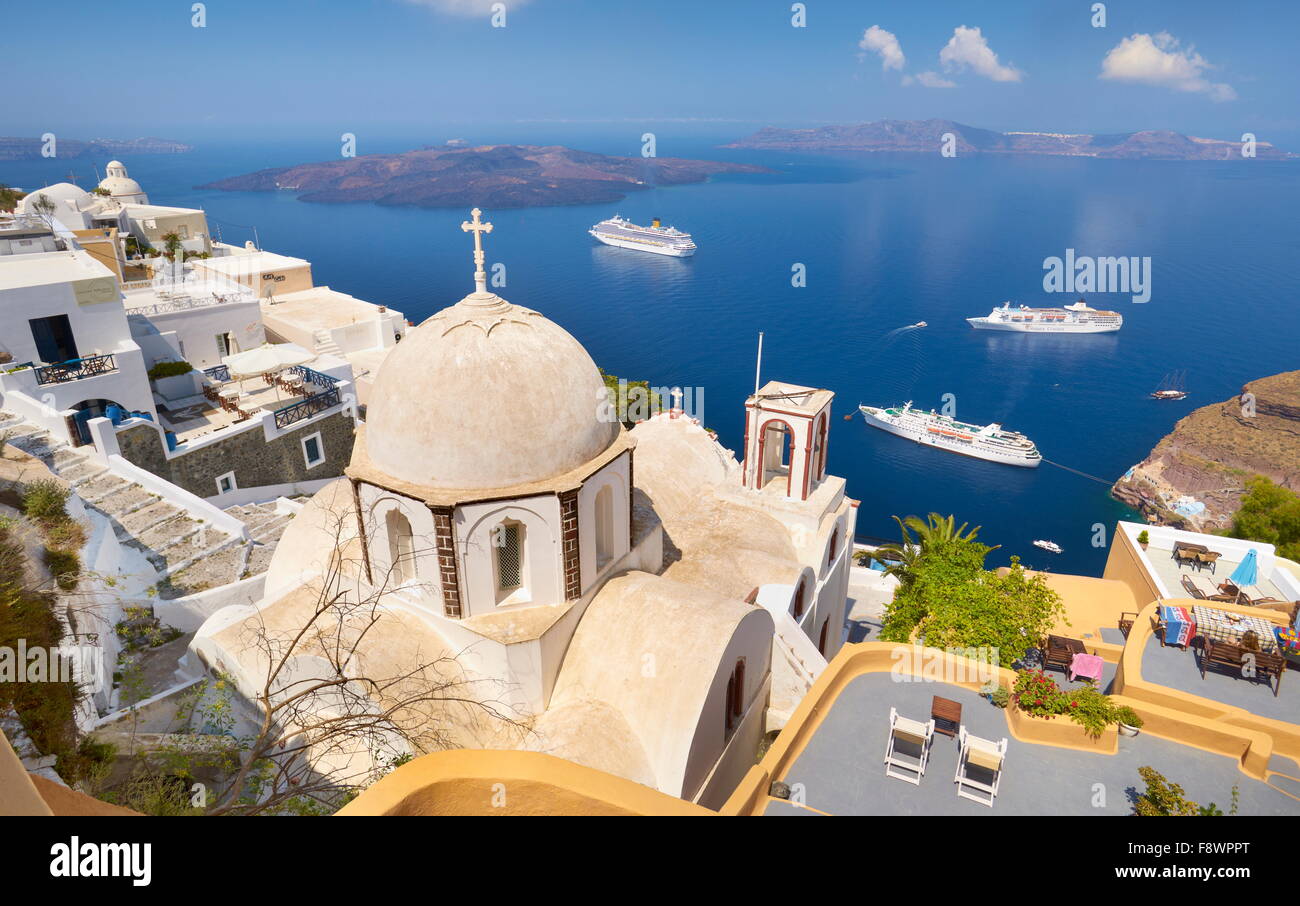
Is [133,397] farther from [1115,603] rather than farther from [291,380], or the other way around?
[1115,603]

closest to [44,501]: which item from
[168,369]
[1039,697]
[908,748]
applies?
[168,369]

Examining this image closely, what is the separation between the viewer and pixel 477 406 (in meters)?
10.2

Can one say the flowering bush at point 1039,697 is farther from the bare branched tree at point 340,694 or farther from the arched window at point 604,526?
the bare branched tree at point 340,694

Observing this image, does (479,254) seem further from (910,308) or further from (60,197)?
(910,308)

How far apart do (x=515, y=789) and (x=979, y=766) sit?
6555mm

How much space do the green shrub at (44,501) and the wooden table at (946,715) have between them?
1673 cm

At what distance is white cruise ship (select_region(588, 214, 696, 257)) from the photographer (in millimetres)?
109812

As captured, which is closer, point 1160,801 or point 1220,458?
point 1160,801

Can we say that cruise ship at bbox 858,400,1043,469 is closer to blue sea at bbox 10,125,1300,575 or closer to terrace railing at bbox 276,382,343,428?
blue sea at bbox 10,125,1300,575

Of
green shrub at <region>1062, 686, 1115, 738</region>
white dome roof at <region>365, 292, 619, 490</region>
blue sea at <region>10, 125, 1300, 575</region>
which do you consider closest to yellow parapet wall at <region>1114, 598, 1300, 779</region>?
green shrub at <region>1062, 686, 1115, 738</region>

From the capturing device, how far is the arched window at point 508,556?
432 inches
